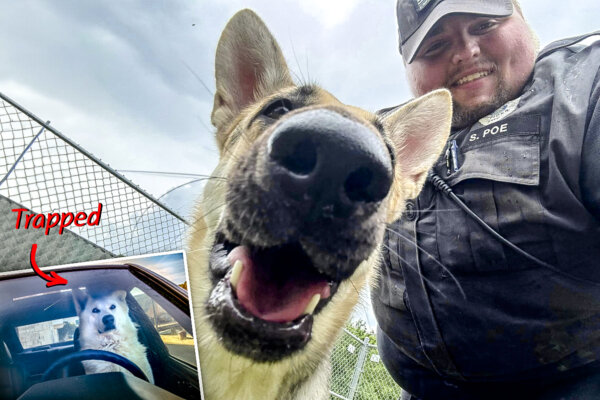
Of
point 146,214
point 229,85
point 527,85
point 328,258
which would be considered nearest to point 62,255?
point 146,214

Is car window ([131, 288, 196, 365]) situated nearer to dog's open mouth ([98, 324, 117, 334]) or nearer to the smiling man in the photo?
dog's open mouth ([98, 324, 117, 334])

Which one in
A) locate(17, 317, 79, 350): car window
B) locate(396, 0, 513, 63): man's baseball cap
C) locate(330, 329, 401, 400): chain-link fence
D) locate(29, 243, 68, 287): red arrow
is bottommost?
locate(330, 329, 401, 400): chain-link fence

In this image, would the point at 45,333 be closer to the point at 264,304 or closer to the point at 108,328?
the point at 108,328

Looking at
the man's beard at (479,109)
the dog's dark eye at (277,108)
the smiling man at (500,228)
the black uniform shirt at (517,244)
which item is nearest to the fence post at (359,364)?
the smiling man at (500,228)

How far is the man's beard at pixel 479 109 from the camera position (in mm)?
2061

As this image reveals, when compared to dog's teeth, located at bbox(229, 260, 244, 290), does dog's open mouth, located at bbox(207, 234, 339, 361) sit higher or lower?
lower

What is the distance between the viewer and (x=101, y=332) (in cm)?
83

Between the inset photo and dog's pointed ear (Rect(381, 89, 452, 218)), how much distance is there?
1.41m

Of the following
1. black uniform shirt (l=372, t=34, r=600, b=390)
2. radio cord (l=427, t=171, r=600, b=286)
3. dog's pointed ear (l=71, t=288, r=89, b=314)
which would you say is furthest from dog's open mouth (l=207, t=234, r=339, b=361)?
radio cord (l=427, t=171, r=600, b=286)

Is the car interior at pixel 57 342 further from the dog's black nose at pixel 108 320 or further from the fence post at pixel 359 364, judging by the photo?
the fence post at pixel 359 364

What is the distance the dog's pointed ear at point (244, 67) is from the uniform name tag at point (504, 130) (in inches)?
47.1

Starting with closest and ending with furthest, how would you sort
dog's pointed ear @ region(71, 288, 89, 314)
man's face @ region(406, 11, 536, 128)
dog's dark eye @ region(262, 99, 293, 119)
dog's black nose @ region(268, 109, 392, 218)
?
dog's black nose @ region(268, 109, 392, 218)
dog's pointed ear @ region(71, 288, 89, 314)
dog's dark eye @ region(262, 99, 293, 119)
man's face @ region(406, 11, 536, 128)

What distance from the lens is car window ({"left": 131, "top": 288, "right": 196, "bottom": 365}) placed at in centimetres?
89

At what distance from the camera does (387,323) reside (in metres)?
2.22
